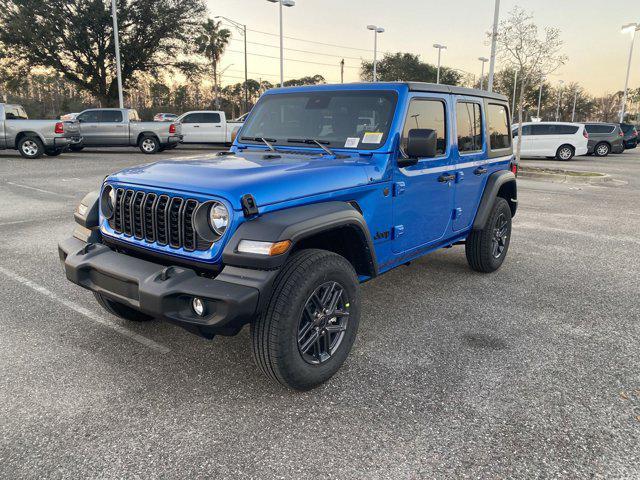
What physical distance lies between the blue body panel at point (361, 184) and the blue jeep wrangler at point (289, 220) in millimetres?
11

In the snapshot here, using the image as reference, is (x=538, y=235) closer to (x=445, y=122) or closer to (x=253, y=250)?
(x=445, y=122)

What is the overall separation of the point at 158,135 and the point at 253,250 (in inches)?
728

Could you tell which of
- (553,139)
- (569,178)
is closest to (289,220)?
(569,178)

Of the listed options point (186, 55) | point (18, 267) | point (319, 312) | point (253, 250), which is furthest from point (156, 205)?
point (186, 55)

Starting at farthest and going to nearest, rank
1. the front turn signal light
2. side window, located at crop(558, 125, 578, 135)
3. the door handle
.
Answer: side window, located at crop(558, 125, 578, 135) → the door handle → the front turn signal light

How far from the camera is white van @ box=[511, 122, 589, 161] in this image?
67.2 ft

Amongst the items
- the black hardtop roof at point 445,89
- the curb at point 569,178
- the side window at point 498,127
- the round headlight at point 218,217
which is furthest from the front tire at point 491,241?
the curb at point 569,178

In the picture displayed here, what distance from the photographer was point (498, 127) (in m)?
5.29

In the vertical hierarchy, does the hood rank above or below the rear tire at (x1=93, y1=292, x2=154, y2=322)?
above

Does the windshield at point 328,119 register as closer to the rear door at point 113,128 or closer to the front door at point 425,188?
the front door at point 425,188

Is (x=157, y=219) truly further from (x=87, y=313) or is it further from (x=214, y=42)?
(x=214, y=42)

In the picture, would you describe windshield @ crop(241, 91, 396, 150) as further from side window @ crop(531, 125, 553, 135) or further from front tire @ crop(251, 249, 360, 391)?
side window @ crop(531, 125, 553, 135)

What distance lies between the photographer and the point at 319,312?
9.72 ft

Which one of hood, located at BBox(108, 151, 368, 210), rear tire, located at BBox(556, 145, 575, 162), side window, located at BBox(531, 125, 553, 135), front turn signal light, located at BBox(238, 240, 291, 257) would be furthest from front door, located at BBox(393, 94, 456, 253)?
rear tire, located at BBox(556, 145, 575, 162)
